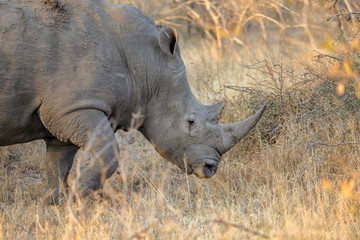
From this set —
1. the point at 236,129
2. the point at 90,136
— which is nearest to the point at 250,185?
the point at 236,129

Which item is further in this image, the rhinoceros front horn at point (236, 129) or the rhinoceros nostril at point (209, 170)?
the rhinoceros front horn at point (236, 129)

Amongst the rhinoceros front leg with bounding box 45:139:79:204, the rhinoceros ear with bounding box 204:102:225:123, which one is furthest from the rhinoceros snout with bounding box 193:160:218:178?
the rhinoceros front leg with bounding box 45:139:79:204

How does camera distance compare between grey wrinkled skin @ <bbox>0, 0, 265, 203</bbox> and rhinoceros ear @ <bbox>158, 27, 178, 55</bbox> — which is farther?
rhinoceros ear @ <bbox>158, 27, 178, 55</bbox>

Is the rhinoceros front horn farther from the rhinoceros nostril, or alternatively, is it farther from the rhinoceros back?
the rhinoceros back

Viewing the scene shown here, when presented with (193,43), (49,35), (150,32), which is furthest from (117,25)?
(193,43)

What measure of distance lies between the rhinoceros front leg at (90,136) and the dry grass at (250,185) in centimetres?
18

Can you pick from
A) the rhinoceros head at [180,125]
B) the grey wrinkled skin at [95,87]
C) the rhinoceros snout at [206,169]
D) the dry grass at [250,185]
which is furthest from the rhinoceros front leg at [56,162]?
the rhinoceros snout at [206,169]

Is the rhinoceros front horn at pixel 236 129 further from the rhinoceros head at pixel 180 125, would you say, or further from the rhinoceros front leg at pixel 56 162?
the rhinoceros front leg at pixel 56 162

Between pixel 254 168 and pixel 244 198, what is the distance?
0.58 m

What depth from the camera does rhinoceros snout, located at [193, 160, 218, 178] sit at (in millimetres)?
5492

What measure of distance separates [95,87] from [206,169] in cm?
145

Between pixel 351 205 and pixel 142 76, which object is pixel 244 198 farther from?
pixel 142 76

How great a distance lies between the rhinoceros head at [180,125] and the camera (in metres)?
5.38

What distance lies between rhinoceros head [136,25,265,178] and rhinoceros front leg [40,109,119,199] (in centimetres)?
65
